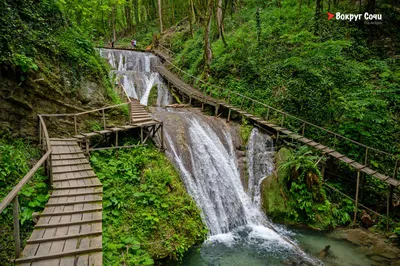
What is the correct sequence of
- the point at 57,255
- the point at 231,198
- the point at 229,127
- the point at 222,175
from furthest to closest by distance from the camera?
1. the point at 229,127
2. the point at 222,175
3. the point at 231,198
4. the point at 57,255

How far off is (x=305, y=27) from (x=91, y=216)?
64.1ft

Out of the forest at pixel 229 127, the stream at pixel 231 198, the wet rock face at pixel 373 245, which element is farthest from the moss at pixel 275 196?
the wet rock face at pixel 373 245

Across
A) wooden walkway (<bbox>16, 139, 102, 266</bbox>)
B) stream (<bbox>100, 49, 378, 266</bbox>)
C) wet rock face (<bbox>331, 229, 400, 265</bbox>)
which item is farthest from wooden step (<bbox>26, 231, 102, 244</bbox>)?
wet rock face (<bbox>331, 229, 400, 265</bbox>)

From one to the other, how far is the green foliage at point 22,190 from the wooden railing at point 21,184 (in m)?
0.42

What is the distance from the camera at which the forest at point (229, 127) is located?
7195 mm

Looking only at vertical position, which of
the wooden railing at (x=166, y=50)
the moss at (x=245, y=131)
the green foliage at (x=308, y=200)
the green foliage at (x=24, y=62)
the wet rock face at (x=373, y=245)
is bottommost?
the wet rock face at (x=373, y=245)

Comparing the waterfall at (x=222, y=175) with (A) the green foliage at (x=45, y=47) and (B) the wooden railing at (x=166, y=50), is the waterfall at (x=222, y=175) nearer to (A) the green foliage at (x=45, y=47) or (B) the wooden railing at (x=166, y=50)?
(A) the green foliage at (x=45, y=47)

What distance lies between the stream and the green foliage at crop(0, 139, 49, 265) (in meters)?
4.25

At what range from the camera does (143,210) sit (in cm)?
742

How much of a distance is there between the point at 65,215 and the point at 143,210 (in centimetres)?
297

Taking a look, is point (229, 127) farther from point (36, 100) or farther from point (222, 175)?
point (36, 100)

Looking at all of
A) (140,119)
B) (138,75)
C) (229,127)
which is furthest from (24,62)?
(138,75)

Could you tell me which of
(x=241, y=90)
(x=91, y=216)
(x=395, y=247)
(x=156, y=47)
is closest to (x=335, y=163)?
(x=395, y=247)

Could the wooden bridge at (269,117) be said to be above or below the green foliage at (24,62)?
below
